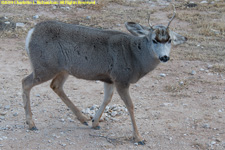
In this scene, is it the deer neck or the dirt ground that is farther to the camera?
the deer neck

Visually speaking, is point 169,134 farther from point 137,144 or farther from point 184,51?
point 184,51

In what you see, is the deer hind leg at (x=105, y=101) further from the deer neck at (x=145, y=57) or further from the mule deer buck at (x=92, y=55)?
the deer neck at (x=145, y=57)

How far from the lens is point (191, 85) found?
8.59 m

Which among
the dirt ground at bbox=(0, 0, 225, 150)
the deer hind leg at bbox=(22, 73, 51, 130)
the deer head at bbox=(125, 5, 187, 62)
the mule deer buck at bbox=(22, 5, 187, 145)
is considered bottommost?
the dirt ground at bbox=(0, 0, 225, 150)

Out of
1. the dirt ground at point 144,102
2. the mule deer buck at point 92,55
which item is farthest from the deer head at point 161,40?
the dirt ground at point 144,102

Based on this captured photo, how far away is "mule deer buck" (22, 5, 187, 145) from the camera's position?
Result: 6203 mm

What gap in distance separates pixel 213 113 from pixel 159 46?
2.10 meters

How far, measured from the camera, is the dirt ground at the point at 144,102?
20.1 ft

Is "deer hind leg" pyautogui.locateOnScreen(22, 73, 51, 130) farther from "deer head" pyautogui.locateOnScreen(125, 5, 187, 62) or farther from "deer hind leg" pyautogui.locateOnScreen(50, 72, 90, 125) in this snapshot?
"deer head" pyautogui.locateOnScreen(125, 5, 187, 62)

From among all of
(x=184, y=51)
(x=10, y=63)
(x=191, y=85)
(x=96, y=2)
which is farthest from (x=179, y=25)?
(x=10, y=63)

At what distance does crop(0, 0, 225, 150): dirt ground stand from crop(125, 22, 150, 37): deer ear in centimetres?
160

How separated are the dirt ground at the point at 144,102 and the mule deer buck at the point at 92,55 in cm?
44

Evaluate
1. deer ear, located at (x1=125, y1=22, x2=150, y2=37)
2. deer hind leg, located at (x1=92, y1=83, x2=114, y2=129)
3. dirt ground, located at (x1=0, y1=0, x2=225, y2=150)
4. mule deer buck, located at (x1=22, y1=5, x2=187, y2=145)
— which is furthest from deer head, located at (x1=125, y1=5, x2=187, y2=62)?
dirt ground, located at (x1=0, y1=0, x2=225, y2=150)

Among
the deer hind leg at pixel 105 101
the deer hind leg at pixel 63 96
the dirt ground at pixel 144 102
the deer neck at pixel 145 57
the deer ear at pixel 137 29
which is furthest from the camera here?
the deer hind leg at pixel 63 96
